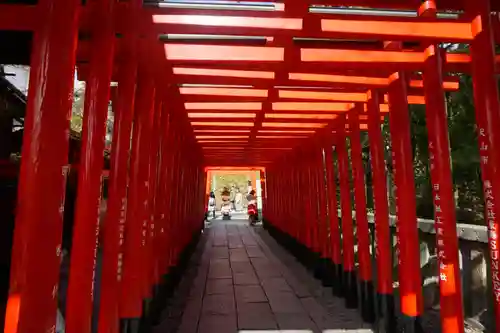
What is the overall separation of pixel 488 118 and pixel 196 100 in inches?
127

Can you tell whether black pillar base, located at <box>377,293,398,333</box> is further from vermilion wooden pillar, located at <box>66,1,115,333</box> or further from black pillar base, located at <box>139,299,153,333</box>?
vermilion wooden pillar, located at <box>66,1,115,333</box>

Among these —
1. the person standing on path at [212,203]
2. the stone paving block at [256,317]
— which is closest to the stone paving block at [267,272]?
the stone paving block at [256,317]

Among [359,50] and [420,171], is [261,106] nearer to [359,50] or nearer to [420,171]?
[359,50]

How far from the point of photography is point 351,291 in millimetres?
5098

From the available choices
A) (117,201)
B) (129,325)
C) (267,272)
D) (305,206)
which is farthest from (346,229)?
(117,201)

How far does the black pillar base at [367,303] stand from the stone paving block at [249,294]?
1.39 meters

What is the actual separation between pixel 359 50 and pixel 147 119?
199cm

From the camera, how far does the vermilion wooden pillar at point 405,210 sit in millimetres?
3363

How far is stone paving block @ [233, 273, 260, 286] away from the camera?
21.0 feet

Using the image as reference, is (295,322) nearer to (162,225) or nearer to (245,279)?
(162,225)

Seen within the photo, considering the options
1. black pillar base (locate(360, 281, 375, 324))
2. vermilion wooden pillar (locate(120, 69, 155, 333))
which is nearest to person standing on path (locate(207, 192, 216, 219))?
black pillar base (locate(360, 281, 375, 324))

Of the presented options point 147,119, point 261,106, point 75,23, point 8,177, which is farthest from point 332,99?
point 8,177

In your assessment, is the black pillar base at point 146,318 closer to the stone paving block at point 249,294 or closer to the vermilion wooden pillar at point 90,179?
the vermilion wooden pillar at point 90,179

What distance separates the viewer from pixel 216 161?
504 inches
